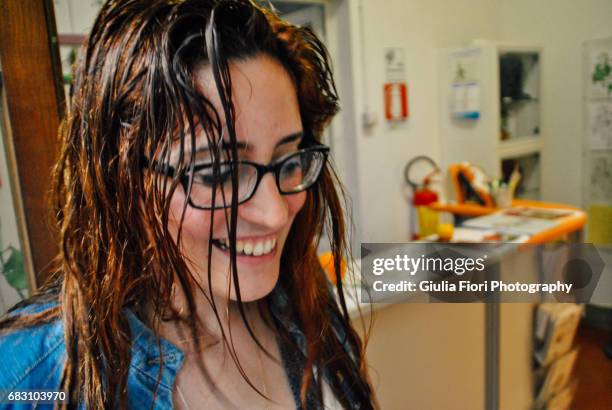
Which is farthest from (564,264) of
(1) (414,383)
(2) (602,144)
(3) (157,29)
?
(3) (157,29)

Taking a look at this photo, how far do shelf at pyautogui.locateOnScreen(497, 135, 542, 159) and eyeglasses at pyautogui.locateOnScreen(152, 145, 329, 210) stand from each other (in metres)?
0.32

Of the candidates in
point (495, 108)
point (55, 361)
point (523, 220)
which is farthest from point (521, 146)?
point (55, 361)

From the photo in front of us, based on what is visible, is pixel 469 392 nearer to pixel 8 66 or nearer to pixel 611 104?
pixel 611 104

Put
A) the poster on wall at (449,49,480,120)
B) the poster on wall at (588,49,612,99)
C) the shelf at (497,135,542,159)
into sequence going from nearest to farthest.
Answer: the poster on wall at (588,49,612,99) < the shelf at (497,135,542,159) < the poster on wall at (449,49,480,120)

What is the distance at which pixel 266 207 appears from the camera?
389 mm

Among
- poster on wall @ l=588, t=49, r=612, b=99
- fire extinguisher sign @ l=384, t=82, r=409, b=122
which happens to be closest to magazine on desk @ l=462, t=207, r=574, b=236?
poster on wall @ l=588, t=49, r=612, b=99

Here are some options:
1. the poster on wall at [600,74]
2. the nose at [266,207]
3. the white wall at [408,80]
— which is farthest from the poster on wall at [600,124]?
the nose at [266,207]

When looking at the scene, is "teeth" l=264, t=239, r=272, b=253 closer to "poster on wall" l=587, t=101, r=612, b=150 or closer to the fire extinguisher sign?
"poster on wall" l=587, t=101, r=612, b=150

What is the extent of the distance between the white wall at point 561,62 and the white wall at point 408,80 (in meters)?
0.03

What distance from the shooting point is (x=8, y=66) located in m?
0.50

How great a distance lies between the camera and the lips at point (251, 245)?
0.40 metres

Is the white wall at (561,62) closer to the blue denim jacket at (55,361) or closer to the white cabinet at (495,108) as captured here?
the white cabinet at (495,108)

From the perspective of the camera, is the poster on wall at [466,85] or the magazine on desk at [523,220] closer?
→ the magazine on desk at [523,220]

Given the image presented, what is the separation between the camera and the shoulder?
1.24 ft
